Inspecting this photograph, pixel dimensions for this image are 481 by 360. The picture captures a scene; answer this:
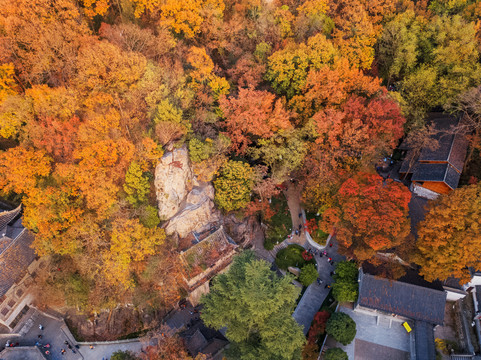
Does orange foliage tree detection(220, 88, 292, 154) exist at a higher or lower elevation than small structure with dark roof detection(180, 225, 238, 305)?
higher

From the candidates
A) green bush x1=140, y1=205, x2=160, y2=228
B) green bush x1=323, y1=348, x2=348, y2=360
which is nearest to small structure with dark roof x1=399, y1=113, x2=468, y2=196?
green bush x1=323, y1=348, x2=348, y2=360

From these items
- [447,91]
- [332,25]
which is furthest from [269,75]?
[447,91]

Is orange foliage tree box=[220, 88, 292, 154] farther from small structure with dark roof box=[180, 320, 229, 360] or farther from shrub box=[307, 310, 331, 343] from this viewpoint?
small structure with dark roof box=[180, 320, 229, 360]

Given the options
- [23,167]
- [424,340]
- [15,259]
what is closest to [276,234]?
[424,340]

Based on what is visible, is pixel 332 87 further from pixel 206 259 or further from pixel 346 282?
pixel 206 259

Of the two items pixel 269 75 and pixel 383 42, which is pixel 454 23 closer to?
pixel 383 42

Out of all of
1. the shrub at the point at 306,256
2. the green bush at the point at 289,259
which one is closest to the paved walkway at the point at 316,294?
the shrub at the point at 306,256
